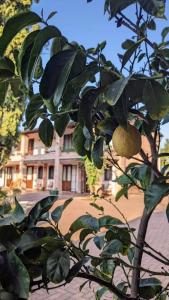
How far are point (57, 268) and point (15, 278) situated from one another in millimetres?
138

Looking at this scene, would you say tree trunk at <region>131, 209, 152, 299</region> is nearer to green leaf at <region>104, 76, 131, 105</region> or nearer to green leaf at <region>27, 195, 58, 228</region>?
green leaf at <region>27, 195, 58, 228</region>

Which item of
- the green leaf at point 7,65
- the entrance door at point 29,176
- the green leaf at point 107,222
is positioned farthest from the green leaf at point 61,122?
the entrance door at point 29,176

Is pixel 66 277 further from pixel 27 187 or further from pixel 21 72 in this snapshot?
pixel 27 187

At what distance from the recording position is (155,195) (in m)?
0.83

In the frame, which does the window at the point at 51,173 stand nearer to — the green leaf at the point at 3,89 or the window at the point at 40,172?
the window at the point at 40,172

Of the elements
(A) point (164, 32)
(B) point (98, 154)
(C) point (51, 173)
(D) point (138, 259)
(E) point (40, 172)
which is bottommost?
(D) point (138, 259)

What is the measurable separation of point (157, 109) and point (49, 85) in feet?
0.80

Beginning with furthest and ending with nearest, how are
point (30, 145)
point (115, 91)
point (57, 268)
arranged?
1. point (30, 145)
2. point (57, 268)
3. point (115, 91)

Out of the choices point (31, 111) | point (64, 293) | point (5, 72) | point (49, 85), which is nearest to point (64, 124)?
point (31, 111)

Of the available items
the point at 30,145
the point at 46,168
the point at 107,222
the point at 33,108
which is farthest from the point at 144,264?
the point at 30,145

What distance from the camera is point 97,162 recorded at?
126cm

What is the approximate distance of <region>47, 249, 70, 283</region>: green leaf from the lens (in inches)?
35.9

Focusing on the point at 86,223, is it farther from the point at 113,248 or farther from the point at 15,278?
the point at 15,278

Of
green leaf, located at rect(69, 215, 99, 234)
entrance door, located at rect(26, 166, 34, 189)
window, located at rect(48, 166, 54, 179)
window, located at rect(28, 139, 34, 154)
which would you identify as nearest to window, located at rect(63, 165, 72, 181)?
window, located at rect(48, 166, 54, 179)
